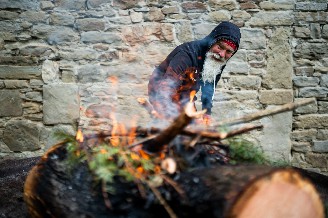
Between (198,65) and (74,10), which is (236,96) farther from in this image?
(74,10)

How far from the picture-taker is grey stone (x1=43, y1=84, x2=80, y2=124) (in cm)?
413

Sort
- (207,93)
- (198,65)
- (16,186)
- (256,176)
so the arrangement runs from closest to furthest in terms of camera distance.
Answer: (256,176) < (16,186) < (198,65) < (207,93)

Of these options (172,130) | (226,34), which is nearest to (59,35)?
(226,34)

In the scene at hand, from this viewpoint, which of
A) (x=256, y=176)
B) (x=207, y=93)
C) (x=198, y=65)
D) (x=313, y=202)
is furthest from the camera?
(x=207, y=93)

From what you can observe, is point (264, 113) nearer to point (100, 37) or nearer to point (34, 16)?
point (100, 37)

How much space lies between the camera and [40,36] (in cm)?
412

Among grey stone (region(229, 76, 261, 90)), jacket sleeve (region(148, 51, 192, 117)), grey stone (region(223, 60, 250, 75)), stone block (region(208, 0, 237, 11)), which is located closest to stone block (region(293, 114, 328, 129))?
grey stone (region(229, 76, 261, 90))

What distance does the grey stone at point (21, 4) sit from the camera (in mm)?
A: 4055

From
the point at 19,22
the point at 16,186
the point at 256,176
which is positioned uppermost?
the point at 19,22

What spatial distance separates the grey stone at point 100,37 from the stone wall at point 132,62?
13 millimetres

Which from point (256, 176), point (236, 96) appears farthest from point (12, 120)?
point (256, 176)

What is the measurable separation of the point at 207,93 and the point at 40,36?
7.29 feet

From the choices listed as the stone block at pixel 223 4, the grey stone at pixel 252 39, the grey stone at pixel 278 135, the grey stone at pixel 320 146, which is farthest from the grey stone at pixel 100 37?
the grey stone at pixel 320 146

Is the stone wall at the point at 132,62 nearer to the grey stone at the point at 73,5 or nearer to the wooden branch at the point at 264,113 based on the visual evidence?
the grey stone at the point at 73,5
